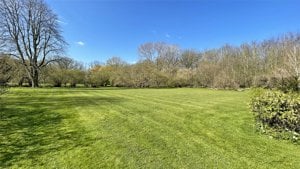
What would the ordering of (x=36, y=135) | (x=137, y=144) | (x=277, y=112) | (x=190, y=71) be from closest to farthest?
(x=137, y=144) → (x=36, y=135) → (x=277, y=112) → (x=190, y=71)

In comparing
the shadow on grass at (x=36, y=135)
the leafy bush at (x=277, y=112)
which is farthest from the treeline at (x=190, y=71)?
the leafy bush at (x=277, y=112)

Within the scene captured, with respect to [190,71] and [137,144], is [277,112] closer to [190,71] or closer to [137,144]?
[137,144]

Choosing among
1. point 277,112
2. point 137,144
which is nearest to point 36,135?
point 137,144

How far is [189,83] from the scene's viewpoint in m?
49.6

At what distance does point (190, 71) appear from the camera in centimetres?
5056

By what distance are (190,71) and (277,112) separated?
146ft

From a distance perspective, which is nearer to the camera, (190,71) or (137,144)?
(137,144)

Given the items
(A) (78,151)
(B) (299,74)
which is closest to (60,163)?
(A) (78,151)

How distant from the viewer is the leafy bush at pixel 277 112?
19.9 feet


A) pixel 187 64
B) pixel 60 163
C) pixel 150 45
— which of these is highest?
pixel 150 45

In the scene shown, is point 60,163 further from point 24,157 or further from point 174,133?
point 174,133

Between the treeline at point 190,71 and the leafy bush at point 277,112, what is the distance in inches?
1076

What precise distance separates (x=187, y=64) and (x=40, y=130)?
56853 mm

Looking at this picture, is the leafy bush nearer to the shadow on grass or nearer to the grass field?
the grass field
